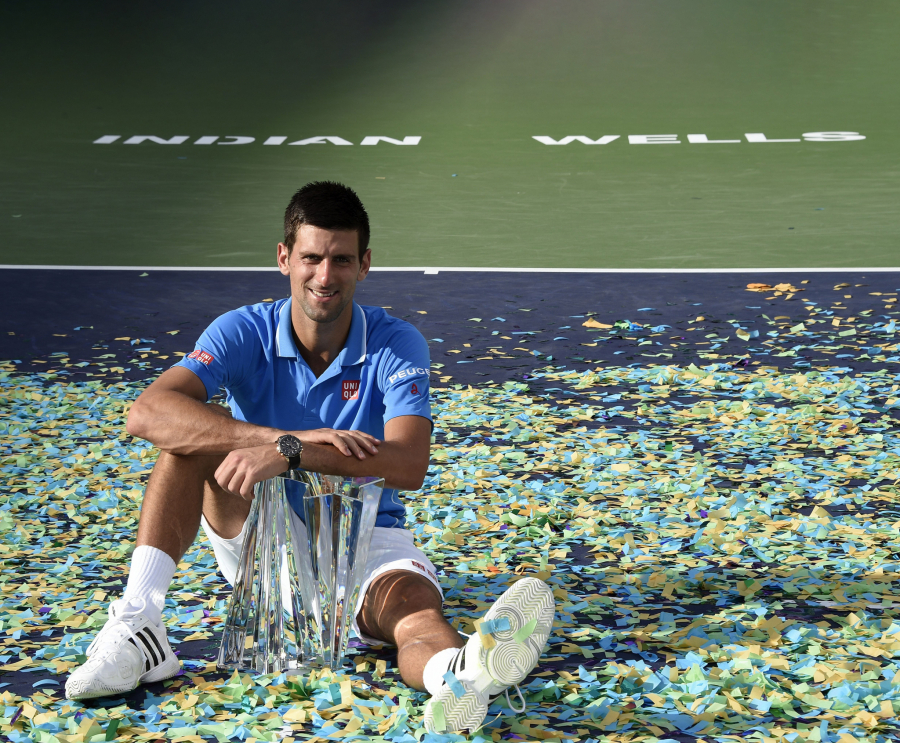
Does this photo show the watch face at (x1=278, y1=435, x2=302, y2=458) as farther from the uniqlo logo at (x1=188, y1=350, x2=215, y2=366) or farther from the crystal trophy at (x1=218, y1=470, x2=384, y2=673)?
the uniqlo logo at (x1=188, y1=350, x2=215, y2=366)

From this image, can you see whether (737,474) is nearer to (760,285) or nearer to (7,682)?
(7,682)

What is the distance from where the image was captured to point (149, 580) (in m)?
3.79

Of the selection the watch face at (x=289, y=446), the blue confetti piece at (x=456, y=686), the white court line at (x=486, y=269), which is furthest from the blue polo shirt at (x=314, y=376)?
the white court line at (x=486, y=269)

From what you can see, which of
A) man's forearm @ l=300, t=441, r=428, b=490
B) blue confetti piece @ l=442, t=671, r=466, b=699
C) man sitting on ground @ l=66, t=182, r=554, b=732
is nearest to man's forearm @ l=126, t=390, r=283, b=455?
man sitting on ground @ l=66, t=182, r=554, b=732

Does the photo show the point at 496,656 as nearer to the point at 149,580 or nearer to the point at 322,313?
the point at 149,580

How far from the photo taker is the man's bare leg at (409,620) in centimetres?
359

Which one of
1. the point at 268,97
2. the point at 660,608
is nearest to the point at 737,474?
the point at 660,608

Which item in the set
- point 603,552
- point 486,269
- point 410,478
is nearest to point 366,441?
point 410,478

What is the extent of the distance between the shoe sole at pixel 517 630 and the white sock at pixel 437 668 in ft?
0.61

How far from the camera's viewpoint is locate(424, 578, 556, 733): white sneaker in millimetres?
3217

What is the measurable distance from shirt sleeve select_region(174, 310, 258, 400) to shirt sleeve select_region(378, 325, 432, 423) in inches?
18.1

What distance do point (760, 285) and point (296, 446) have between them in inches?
281

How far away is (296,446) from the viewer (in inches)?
147

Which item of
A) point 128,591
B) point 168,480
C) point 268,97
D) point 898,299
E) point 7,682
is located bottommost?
point 7,682
